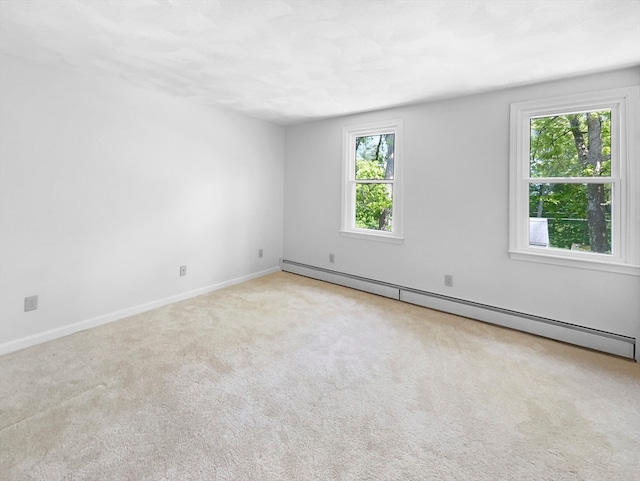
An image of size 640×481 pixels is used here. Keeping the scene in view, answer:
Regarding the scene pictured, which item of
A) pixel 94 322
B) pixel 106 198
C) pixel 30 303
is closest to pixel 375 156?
pixel 106 198

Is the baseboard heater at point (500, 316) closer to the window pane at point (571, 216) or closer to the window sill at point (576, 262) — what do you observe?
the window sill at point (576, 262)

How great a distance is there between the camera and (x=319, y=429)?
1677 mm

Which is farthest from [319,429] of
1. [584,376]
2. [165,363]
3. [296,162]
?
[296,162]

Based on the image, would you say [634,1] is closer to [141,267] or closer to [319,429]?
[319,429]

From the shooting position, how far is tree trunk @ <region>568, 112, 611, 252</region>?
2656mm

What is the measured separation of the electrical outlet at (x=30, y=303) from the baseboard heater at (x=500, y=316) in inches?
122

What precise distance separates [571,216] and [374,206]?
2.07 meters

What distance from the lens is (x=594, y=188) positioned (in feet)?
8.82

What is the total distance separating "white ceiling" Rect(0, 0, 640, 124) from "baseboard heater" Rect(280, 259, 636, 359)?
2173mm

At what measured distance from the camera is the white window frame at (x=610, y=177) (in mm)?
2473

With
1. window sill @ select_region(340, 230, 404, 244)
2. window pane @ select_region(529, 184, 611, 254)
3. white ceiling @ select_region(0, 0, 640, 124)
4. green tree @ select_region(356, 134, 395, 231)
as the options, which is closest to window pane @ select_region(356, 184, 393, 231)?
green tree @ select_region(356, 134, 395, 231)

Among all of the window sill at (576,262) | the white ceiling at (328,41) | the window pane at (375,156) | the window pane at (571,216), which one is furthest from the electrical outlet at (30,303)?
the window pane at (571,216)

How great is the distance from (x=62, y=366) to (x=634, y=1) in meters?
4.29

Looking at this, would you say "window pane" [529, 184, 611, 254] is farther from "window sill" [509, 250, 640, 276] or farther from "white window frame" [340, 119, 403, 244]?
"white window frame" [340, 119, 403, 244]
